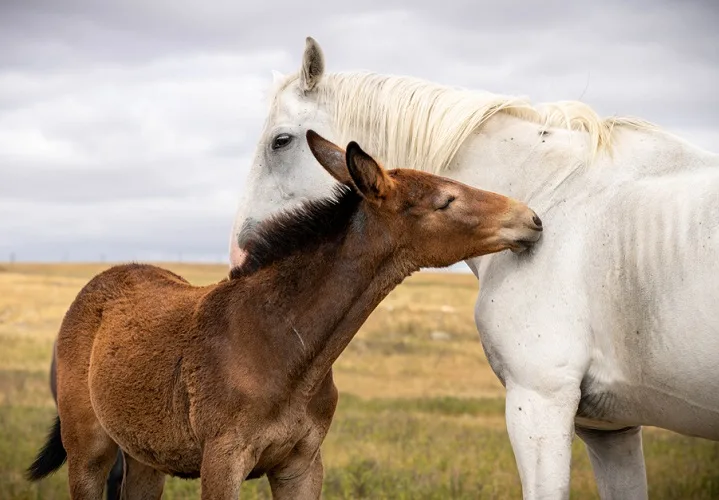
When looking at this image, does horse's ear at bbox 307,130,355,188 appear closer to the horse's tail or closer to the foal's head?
the foal's head

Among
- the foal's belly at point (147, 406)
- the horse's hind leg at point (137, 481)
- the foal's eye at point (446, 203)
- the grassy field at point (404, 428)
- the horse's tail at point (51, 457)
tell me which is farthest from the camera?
the grassy field at point (404, 428)

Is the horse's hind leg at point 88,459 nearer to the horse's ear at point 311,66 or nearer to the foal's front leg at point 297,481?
the foal's front leg at point 297,481

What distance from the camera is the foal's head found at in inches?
171

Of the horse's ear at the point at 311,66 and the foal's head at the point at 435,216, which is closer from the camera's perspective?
the foal's head at the point at 435,216

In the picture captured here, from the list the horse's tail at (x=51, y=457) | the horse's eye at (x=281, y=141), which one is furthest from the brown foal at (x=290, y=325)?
the horse's tail at (x=51, y=457)

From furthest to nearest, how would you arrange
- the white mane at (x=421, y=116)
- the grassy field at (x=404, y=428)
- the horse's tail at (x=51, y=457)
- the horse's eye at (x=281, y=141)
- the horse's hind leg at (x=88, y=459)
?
the grassy field at (x=404, y=428), the horse's tail at (x=51, y=457), the horse's eye at (x=281, y=141), the horse's hind leg at (x=88, y=459), the white mane at (x=421, y=116)

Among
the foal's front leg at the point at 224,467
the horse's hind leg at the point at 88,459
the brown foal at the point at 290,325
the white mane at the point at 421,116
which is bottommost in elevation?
the horse's hind leg at the point at 88,459

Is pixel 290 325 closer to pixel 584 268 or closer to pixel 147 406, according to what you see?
pixel 147 406

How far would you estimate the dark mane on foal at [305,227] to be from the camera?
4.49m

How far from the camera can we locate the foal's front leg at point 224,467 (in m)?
4.16

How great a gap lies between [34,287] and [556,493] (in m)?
35.7

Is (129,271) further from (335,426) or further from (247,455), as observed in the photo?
(335,426)

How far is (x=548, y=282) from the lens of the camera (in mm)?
4473

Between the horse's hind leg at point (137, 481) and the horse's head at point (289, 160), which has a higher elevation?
the horse's head at point (289, 160)
